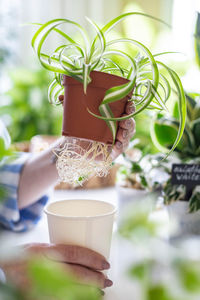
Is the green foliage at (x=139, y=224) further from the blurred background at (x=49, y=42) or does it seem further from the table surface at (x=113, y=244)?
the blurred background at (x=49, y=42)

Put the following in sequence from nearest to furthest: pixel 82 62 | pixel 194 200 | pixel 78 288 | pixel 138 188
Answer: pixel 78 288, pixel 82 62, pixel 194 200, pixel 138 188

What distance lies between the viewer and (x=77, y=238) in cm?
53

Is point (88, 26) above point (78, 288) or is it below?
above

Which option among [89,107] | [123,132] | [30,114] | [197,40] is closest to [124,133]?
[123,132]

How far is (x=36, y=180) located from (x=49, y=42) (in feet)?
6.45

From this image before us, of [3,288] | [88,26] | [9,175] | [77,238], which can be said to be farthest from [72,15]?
[3,288]

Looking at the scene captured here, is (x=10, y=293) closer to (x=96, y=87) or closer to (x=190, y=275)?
(x=190, y=275)

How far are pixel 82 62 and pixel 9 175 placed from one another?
51 centimetres

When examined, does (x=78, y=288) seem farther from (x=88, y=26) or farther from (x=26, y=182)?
→ (x=88, y=26)

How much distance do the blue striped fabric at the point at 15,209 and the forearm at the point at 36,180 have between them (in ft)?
0.05

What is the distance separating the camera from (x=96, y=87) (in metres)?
0.50

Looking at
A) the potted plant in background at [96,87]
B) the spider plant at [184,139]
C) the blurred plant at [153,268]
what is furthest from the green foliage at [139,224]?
the spider plant at [184,139]

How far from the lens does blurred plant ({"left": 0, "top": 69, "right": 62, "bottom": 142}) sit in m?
2.21

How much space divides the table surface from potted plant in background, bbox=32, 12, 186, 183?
13 centimetres
